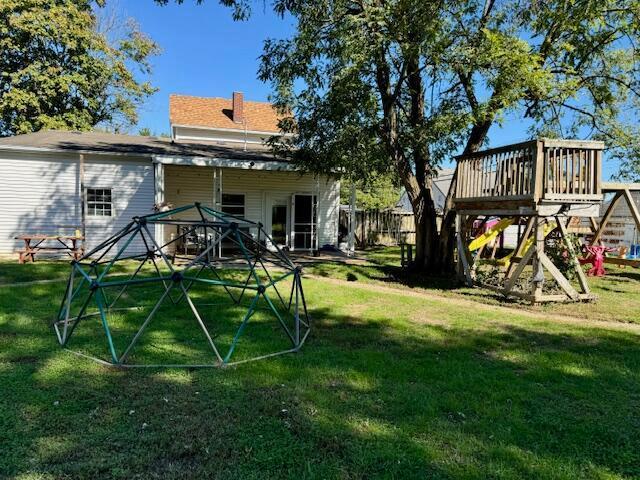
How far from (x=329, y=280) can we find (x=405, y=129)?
4166mm

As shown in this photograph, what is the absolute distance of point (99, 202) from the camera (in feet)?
47.3

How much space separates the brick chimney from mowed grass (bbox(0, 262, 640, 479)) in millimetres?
19985

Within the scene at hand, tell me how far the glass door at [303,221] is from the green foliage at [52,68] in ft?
50.0

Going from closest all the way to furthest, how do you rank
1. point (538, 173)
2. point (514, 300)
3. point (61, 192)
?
1. point (538, 173)
2. point (514, 300)
3. point (61, 192)

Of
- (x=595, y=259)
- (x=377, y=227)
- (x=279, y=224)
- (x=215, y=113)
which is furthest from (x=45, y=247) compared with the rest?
(x=595, y=259)

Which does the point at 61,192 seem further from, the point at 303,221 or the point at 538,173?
the point at 538,173

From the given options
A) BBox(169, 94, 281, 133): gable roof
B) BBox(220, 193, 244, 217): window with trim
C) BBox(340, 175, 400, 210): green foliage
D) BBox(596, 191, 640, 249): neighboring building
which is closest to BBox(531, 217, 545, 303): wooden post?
BBox(220, 193, 244, 217): window with trim

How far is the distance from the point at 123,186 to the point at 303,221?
6692 mm

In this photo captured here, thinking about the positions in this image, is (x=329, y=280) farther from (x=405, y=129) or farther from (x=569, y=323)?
(x=569, y=323)

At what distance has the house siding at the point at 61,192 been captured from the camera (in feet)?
45.3

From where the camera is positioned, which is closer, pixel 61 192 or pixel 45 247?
pixel 45 247

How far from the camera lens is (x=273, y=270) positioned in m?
Answer: 12.4

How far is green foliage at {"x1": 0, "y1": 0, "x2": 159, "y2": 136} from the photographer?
2252 cm

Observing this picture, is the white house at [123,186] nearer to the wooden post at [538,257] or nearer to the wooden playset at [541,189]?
the wooden playset at [541,189]
